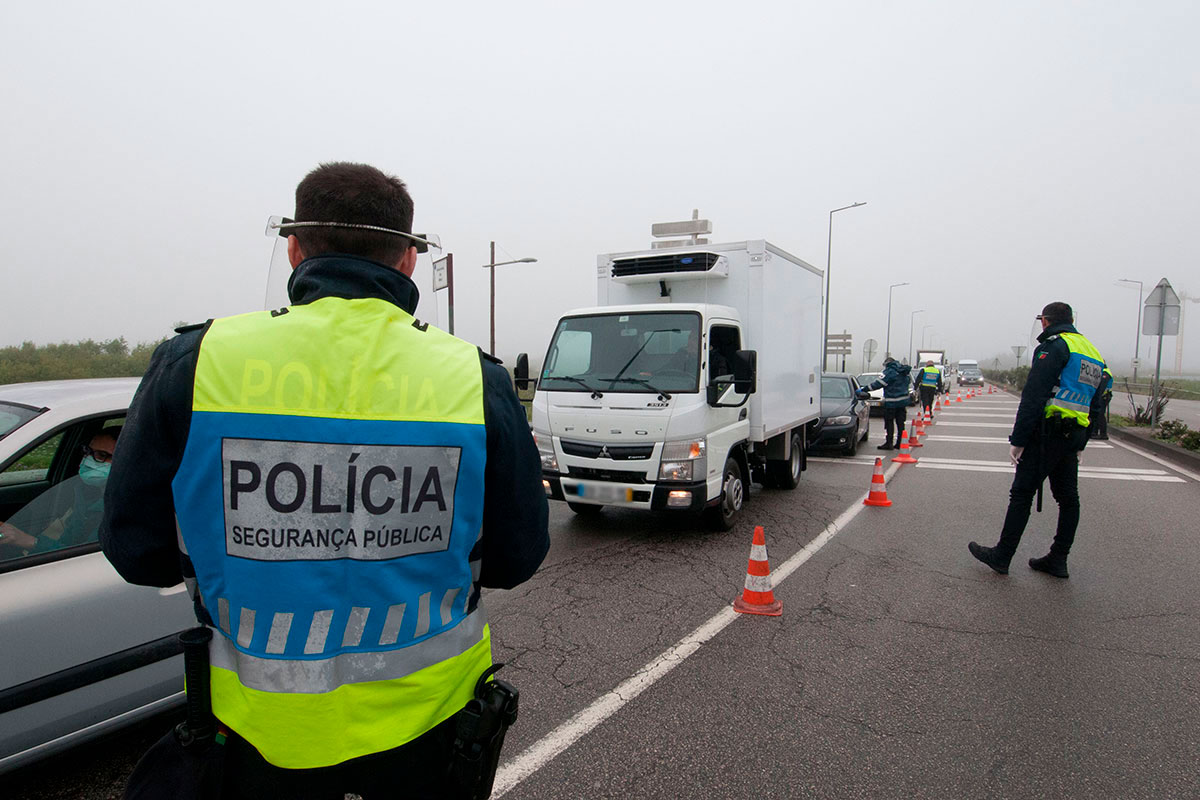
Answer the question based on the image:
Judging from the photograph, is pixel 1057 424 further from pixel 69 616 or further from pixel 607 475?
pixel 69 616

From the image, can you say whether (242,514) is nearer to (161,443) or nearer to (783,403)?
(161,443)

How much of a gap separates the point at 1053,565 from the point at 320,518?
598 cm

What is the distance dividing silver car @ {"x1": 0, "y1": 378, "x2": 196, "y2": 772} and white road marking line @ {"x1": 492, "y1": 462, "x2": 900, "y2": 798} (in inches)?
57.2

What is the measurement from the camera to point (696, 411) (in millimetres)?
6172

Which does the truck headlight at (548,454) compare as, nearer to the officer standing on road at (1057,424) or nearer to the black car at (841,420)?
the officer standing on road at (1057,424)

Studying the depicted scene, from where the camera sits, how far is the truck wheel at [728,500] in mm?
6688

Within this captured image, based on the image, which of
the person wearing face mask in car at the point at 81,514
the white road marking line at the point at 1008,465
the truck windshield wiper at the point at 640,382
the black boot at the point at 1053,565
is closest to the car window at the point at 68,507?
the person wearing face mask in car at the point at 81,514

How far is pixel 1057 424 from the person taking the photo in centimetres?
521

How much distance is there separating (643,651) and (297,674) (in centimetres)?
303

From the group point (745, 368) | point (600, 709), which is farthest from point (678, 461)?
point (600, 709)

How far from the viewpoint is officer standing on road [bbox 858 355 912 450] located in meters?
13.1

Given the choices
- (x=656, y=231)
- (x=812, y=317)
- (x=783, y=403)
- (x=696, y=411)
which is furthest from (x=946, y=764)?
(x=812, y=317)

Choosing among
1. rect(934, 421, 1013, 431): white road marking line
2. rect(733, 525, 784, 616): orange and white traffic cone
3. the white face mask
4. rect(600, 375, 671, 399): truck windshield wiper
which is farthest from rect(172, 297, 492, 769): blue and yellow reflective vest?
rect(934, 421, 1013, 431): white road marking line

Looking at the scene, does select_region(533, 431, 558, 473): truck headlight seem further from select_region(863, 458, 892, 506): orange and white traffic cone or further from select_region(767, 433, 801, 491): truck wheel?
select_region(863, 458, 892, 506): orange and white traffic cone
